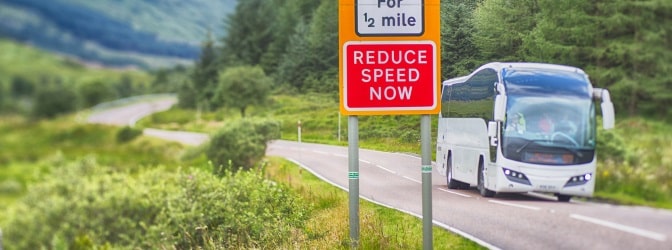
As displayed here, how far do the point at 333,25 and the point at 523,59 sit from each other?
14.9ft

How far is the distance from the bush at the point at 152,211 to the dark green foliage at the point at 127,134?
2137mm

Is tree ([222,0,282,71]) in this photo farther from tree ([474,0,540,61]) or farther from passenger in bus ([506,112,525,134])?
passenger in bus ([506,112,525,134])

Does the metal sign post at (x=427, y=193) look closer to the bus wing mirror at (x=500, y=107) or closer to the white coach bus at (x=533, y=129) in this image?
the white coach bus at (x=533, y=129)

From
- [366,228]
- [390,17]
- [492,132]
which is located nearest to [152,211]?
[366,228]

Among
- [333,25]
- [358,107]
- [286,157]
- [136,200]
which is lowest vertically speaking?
[136,200]

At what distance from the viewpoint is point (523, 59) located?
4.96 meters

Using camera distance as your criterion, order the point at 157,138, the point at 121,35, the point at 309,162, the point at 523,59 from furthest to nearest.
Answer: the point at 121,35
the point at 157,138
the point at 309,162
the point at 523,59

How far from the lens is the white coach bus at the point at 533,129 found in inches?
175

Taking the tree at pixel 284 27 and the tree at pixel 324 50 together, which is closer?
the tree at pixel 324 50

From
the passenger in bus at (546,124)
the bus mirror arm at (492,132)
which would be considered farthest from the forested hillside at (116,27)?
the passenger in bus at (546,124)

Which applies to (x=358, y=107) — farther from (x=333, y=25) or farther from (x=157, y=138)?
(x=157, y=138)

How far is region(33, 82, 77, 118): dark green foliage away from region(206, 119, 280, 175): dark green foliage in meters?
14.2

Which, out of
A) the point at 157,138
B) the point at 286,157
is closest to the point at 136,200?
the point at 157,138

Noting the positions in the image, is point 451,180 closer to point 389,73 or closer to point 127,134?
point 389,73
